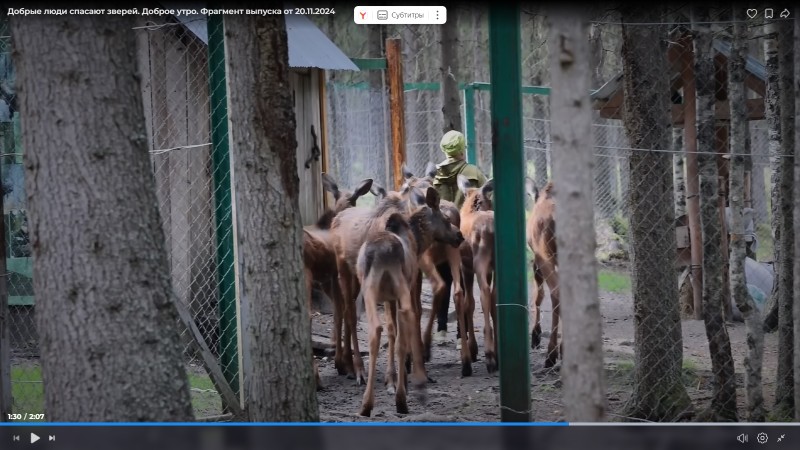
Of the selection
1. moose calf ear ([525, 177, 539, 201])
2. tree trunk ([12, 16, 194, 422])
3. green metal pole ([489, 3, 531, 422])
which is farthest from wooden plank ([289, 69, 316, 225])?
tree trunk ([12, 16, 194, 422])

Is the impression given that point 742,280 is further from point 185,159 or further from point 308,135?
point 185,159

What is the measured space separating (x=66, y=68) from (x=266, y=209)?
1.27 m

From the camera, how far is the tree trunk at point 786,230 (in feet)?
16.6

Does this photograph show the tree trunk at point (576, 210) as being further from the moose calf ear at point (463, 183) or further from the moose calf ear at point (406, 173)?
the moose calf ear at point (463, 183)

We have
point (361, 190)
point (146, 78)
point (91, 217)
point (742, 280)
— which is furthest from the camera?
point (361, 190)

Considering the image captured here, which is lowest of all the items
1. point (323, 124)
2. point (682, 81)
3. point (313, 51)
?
point (323, 124)

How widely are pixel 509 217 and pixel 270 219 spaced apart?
3.61 ft

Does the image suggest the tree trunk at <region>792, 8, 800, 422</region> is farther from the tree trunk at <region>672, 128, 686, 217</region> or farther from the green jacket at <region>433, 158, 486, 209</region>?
the green jacket at <region>433, 158, 486, 209</region>

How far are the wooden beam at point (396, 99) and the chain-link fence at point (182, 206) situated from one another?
64.4 inches

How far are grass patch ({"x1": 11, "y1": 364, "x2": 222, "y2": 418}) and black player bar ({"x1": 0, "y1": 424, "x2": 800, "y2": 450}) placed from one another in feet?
2.65

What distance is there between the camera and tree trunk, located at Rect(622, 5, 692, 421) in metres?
5.17

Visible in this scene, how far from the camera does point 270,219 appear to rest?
450cm

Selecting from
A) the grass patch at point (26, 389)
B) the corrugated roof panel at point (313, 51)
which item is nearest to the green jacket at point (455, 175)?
the corrugated roof panel at point (313, 51)

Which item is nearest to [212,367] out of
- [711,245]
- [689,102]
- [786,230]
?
[711,245]
